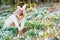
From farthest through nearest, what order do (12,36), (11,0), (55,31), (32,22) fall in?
(11,0), (32,22), (55,31), (12,36)

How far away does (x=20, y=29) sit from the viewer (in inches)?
198

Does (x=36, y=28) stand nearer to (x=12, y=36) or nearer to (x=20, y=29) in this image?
(x=20, y=29)

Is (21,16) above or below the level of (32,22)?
above

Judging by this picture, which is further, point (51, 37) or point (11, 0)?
point (11, 0)

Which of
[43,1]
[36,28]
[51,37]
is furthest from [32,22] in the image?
[43,1]

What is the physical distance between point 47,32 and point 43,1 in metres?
4.63

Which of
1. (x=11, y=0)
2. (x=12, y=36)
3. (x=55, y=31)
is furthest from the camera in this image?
(x=11, y=0)

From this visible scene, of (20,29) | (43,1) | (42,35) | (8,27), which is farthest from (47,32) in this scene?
(43,1)

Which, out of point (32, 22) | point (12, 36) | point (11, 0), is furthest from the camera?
point (11, 0)

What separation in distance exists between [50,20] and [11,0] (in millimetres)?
3753

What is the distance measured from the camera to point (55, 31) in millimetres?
4988

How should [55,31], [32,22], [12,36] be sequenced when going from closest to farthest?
[12,36] < [55,31] < [32,22]

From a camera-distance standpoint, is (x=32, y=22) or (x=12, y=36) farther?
(x=32, y=22)

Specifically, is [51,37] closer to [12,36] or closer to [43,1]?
[12,36]
